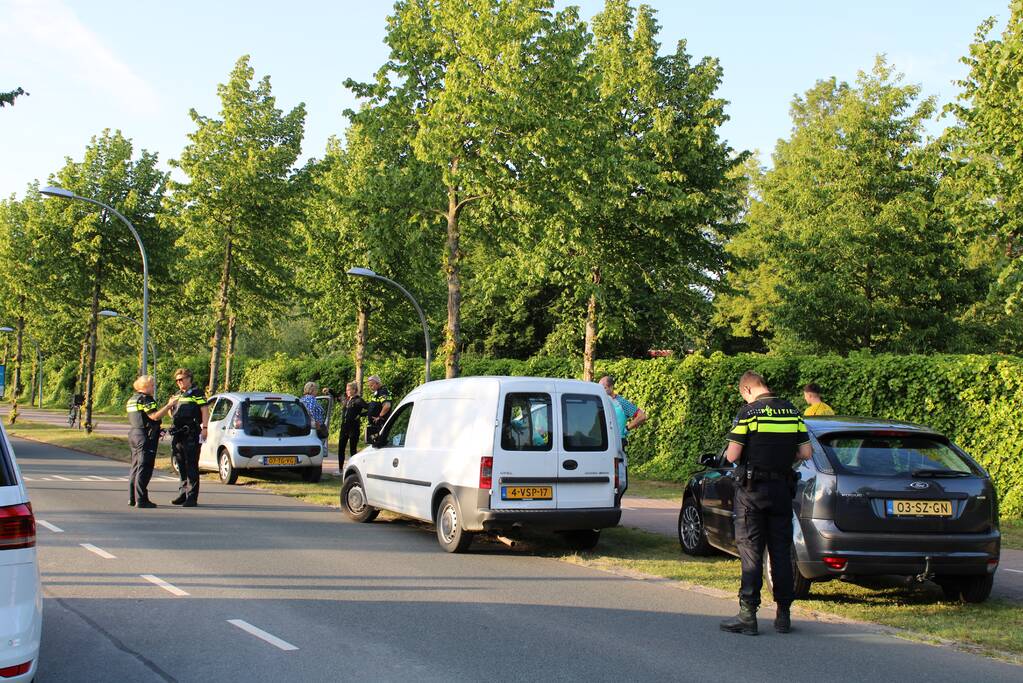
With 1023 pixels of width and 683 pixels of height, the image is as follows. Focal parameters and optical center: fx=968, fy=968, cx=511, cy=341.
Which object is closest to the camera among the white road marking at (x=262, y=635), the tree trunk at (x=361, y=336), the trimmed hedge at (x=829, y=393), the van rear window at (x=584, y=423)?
the white road marking at (x=262, y=635)

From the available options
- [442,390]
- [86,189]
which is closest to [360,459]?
[442,390]

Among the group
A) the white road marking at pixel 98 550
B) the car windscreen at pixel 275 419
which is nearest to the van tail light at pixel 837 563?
the white road marking at pixel 98 550

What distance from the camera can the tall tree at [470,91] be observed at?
687 inches

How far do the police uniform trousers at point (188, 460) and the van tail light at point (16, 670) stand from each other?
32.5ft

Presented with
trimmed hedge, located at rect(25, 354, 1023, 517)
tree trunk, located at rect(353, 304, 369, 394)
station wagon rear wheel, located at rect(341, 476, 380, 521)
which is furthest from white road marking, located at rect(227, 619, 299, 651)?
tree trunk, located at rect(353, 304, 369, 394)

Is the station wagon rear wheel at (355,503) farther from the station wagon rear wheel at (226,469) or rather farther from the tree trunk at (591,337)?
the tree trunk at (591,337)

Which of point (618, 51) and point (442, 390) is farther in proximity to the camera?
point (618, 51)

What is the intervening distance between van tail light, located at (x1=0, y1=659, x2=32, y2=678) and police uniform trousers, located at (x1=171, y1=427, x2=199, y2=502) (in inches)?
390

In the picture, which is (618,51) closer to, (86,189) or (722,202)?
(722,202)

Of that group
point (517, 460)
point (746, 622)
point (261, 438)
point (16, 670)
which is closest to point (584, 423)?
point (517, 460)

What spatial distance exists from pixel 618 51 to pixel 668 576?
19419mm

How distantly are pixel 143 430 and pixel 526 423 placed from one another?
20.1 ft

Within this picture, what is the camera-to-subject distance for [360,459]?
1298 cm

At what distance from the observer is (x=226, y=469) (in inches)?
723
